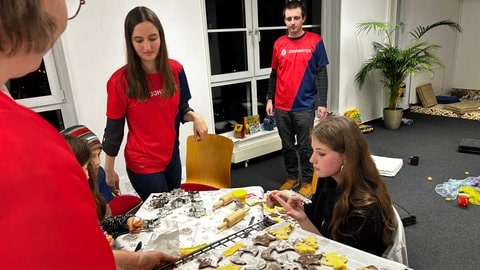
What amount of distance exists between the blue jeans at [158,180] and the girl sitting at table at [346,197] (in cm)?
65

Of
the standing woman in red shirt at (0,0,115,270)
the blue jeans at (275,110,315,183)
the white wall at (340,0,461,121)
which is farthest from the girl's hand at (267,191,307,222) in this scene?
the white wall at (340,0,461,121)

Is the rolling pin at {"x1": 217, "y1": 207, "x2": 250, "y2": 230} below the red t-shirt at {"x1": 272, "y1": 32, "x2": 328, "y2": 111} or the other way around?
below

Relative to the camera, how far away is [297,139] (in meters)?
3.02

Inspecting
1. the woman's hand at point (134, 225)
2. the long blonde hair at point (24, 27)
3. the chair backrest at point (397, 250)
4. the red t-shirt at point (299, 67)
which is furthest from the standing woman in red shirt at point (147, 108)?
the red t-shirt at point (299, 67)

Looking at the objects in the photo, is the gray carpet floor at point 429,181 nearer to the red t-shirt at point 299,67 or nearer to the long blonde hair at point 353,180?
the red t-shirt at point 299,67

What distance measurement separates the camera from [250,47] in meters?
3.63

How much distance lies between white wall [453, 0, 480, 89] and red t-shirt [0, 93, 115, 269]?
6956 millimetres

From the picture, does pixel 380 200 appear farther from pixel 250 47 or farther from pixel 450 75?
pixel 450 75

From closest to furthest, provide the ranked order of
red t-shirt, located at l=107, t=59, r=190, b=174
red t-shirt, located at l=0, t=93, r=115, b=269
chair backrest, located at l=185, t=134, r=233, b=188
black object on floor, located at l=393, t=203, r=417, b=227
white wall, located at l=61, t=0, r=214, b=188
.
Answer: red t-shirt, located at l=0, t=93, r=115, b=269 < red t-shirt, located at l=107, t=59, r=190, b=174 < chair backrest, located at l=185, t=134, r=233, b=188 < black object on floor, located at l=393, t=203, r=417, b=227 < white wall, located at l=61, t=0, r=214, b=188

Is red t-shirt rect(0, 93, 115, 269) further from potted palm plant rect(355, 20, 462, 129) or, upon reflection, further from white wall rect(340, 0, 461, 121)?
potted palm plant rect(355, 20, 462, 129)

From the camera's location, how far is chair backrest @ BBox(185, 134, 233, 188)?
2252 mm

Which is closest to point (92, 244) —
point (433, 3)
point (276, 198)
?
point (276, 198)

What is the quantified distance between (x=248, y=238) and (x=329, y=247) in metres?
0.26

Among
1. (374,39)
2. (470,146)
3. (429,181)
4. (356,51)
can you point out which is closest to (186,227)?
(429,181)
